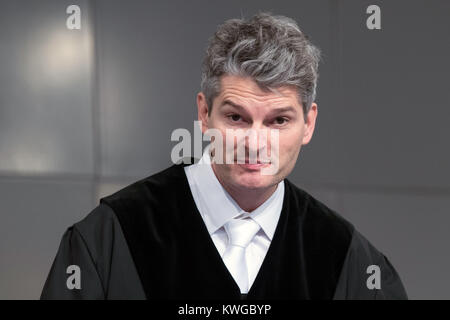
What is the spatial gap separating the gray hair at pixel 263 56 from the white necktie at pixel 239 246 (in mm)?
313

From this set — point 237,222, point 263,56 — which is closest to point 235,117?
point 263,56

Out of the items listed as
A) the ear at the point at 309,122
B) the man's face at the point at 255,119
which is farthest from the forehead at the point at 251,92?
the ear at the point at 309,122

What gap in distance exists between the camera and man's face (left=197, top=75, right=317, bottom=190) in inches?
68.0

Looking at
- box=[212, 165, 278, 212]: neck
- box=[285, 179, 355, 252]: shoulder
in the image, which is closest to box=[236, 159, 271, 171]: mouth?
box=[212, 165, 278, 212]: neck

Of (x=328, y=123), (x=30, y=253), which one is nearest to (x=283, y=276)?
(x=328, y=123)

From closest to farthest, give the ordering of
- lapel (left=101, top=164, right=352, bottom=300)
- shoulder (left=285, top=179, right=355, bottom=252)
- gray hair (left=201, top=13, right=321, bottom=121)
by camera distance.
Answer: gray hair (left=201, top=13, right=321, bottom=121) < lapel (left=101, top=164, right=352, bottom=300) < shoulder (left=285, top=179, right=355, bottom=252)

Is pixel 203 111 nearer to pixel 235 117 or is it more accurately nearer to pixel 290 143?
pixel 235 117

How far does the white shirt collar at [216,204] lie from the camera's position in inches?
74.0

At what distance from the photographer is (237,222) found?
1888 mm

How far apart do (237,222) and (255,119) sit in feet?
0.95

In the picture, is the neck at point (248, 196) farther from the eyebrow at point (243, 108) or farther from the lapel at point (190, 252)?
the eyebrow at point (243, 108)

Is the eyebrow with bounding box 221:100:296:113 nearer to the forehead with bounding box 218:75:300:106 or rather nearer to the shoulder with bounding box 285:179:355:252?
the forehead with bounding box 218:75:300:106

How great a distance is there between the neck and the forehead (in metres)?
0.23
